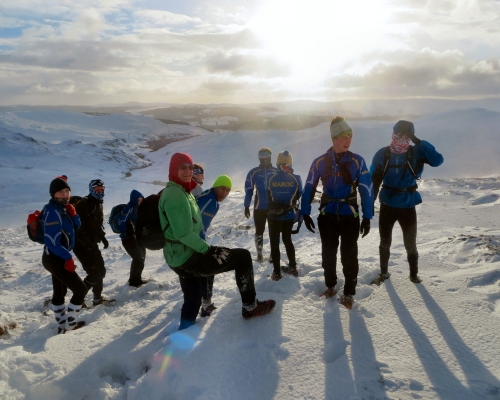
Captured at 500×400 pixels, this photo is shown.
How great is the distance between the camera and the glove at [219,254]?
10.7 ft

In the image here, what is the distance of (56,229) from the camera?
402cm

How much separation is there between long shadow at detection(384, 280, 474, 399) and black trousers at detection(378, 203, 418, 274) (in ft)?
3.21

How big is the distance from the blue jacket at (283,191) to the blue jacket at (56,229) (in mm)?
2819

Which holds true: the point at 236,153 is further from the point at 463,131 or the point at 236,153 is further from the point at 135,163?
the point at 463,131

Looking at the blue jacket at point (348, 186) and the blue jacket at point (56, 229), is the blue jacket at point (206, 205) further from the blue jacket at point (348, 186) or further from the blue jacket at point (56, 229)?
the blue jacket at point (56, 229)

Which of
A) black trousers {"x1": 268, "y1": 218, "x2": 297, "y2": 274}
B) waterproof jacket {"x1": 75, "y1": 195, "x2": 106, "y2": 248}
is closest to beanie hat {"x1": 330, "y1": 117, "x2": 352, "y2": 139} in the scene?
black trousers {"x1": 268, "y1": 218, "x2": 297, "y2": 274}

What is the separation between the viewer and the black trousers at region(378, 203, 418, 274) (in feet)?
14.0

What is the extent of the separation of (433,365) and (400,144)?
2.51m

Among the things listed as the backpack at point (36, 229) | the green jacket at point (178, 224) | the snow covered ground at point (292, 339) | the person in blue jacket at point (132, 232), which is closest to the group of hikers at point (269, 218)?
the green jacket at point (178, 224)

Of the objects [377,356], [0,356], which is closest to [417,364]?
[377,356]

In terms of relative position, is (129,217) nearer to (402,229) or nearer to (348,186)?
(348,186)

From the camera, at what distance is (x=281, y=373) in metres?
2.71

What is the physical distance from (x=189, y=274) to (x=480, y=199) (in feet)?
32.5

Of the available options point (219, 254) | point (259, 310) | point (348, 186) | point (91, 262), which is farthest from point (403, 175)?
point (91, 262)
